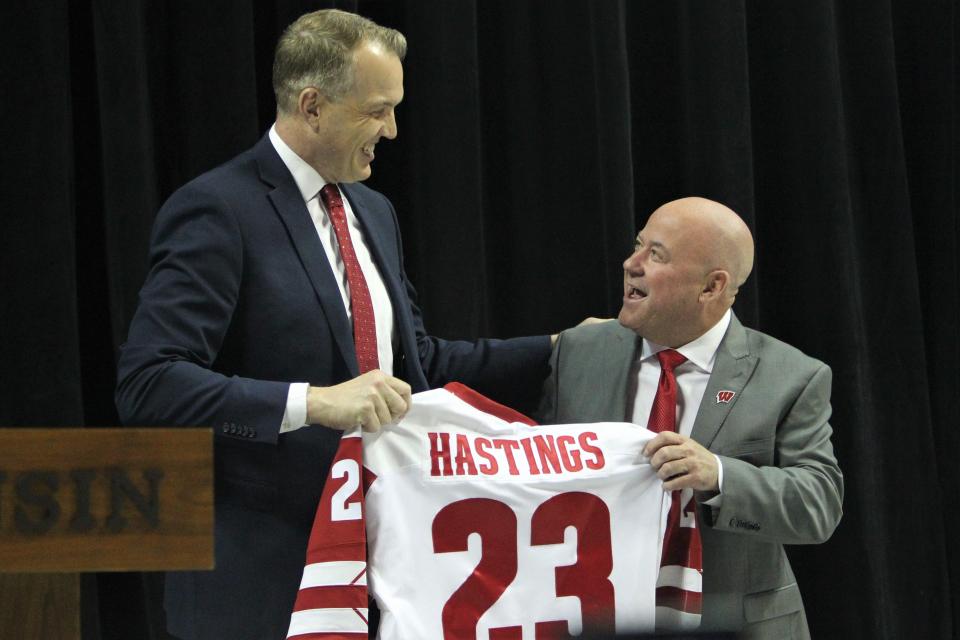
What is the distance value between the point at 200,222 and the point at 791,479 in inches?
43.2

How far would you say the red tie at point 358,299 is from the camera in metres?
2.09

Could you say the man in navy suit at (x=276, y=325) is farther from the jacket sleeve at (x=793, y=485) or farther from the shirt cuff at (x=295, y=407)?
the jacket sleeve at (x=793, y=485)

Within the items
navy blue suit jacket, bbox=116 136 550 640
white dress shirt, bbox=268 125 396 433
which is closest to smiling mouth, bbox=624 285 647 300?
white dress shirt, bbox=268 125 396 433

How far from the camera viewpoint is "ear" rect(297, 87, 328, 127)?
2104 mm

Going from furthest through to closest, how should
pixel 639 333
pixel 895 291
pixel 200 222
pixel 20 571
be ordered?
pixel 895 291 < pixel 639 333 < pixel 200 222 < pixel 20 571

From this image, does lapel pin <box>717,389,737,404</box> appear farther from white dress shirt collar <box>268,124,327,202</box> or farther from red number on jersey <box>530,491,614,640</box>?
white dress shirt collar <box>268,124,327,202</box>

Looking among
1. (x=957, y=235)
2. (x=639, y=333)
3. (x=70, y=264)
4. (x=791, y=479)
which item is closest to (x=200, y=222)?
(x=70, y=264)

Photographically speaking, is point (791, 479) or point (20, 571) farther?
point (791, 479)

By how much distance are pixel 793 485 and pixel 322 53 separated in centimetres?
110

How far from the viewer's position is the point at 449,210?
283 centimetres

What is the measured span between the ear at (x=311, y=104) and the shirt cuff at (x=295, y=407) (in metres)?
0.49

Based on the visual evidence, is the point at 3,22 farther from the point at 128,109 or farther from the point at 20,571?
the point at 20,571

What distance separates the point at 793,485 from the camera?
7.06 feet

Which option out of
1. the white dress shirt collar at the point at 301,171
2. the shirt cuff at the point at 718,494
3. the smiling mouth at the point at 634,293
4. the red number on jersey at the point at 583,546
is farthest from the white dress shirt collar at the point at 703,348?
the white dress shirt collar at the point at 301,171
